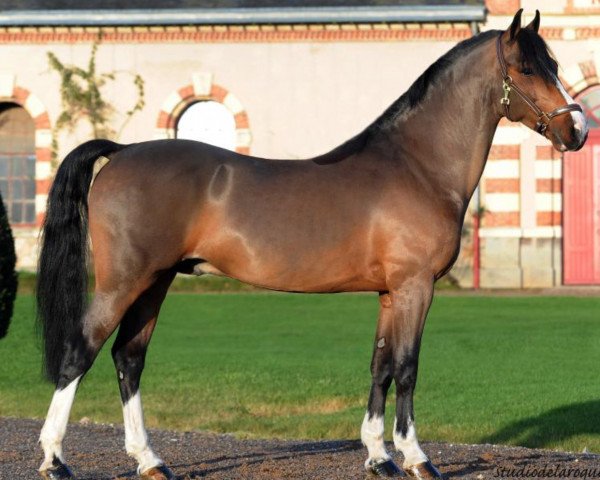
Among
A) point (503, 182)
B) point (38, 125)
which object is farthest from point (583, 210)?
point (38, 125)

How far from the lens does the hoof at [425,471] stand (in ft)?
21.0

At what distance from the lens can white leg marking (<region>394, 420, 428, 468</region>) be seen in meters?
6.43

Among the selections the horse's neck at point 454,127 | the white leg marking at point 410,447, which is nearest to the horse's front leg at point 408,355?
the white leg marking at point 410,447

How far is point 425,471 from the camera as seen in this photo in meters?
6.41

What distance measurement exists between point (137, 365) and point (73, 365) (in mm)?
481

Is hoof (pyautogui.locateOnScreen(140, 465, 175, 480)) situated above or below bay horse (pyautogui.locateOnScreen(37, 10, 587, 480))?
below

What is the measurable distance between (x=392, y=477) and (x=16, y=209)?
686 inches

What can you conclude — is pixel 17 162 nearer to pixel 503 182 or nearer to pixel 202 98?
pixel 202 98

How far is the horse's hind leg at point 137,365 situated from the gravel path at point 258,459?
0.16 metres

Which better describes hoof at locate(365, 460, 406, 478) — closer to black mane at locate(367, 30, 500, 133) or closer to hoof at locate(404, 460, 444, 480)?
hoof at locate(404, 460, 444, 480)

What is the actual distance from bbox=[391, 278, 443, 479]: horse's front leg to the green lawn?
2040 mm

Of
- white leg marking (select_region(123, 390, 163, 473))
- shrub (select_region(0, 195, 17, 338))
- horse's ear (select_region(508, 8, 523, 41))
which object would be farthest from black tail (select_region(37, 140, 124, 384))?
shrub (select_region(0, 195, 17, 338))

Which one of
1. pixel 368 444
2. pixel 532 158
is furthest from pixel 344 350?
pixel 532 158

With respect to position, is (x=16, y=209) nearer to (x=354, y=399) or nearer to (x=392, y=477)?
(x=354, y=399)
